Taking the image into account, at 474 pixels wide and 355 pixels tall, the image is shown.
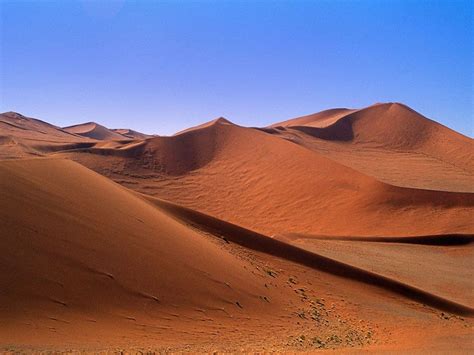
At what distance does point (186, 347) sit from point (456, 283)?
12.3 m

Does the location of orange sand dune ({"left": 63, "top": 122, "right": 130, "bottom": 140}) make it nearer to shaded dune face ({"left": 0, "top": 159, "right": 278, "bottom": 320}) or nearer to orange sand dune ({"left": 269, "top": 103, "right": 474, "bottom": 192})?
orange sand dune ({"left": 269, "top": 103, "right": 474, "bottom": 192})

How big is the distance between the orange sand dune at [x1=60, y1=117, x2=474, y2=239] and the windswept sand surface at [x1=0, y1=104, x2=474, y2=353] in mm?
146

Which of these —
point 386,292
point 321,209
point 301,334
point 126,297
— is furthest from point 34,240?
point 321,209

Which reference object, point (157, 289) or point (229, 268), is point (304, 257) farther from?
point (157, 289)

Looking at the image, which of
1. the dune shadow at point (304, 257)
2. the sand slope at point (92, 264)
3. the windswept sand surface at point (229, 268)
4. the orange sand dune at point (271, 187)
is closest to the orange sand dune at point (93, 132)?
the orange sand dune at point (271, 187)

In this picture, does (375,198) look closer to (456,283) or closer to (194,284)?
(456,283)

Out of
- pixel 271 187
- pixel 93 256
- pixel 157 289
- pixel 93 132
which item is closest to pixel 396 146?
pixel 271 187

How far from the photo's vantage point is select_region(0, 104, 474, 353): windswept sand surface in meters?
6.86

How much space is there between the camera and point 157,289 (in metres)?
8.50

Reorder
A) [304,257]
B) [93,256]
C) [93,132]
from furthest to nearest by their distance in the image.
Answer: [93,132]
[304,257]
[93,256]

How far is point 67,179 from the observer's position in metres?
11.8

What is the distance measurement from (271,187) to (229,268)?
753 inches

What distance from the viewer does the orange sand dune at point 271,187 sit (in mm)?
22828

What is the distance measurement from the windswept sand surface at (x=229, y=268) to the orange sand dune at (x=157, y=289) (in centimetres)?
4
